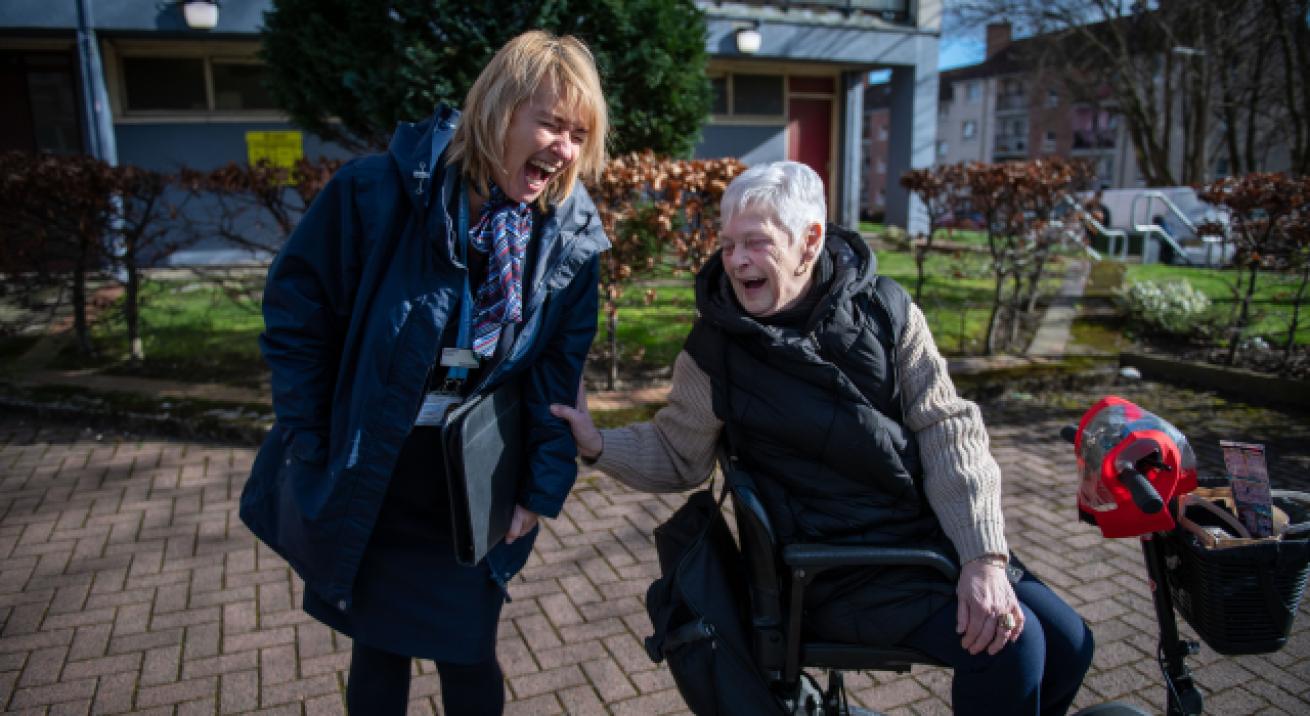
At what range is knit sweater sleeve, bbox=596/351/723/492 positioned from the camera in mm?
2148

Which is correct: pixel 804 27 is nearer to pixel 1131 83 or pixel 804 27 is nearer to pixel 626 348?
pixel 626 348

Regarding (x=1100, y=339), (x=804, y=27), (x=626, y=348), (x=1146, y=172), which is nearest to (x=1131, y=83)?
(x=1146, y=172)

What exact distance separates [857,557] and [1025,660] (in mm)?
425

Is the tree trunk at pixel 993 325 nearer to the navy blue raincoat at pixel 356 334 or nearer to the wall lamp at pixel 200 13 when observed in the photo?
the navy blue raincoat at pixel 356 334

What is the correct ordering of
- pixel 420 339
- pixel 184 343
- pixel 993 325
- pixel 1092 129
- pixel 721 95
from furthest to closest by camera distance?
pixel 1092 129 < pixel 721 95 < pixel 184 343 < pixel 993 325 < pixel 420 339

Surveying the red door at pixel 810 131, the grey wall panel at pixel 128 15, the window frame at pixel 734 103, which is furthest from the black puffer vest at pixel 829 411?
the red door at pixel 810 131

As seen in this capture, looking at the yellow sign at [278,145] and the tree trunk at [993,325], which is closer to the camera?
the tree trunk at [993,325]

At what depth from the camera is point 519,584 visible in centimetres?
342

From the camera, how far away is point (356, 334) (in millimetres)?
1812

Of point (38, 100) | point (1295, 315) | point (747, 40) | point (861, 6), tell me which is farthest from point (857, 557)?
point (861, 6)

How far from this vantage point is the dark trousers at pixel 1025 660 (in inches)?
71.4

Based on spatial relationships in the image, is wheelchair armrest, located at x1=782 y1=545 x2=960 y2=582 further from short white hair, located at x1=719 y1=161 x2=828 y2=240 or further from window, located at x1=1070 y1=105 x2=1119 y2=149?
window, located at x1=1070 y1=105 x2=1119 y2=149

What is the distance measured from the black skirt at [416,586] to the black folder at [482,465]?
131mm

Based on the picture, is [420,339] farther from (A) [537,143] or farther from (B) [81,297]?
(B) [81,297]
